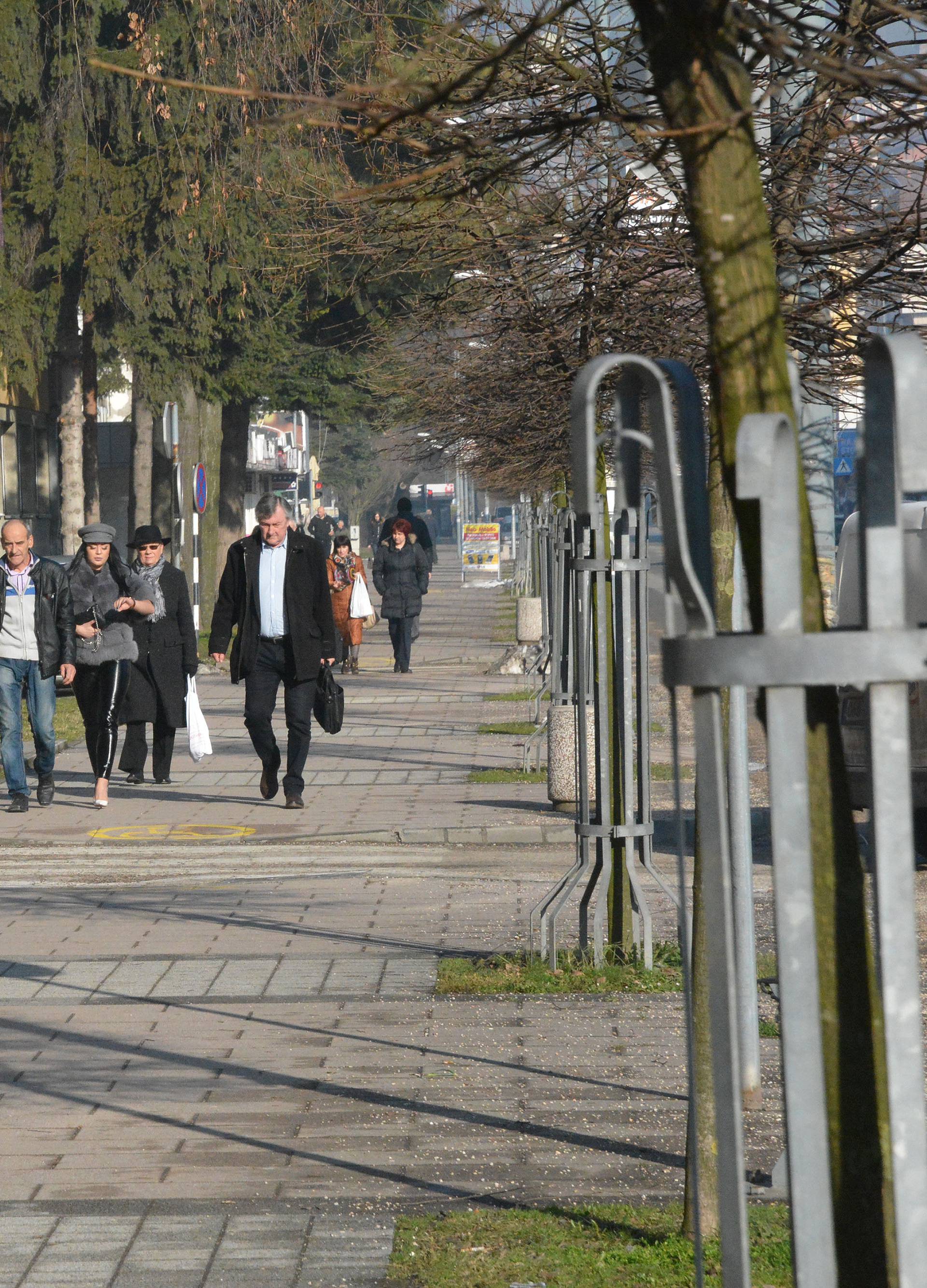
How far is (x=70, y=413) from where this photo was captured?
2416 centimetres

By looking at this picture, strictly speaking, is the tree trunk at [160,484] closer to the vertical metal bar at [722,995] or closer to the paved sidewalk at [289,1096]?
the paved sidewalk at [289,1096]

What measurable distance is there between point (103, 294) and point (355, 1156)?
18.9m

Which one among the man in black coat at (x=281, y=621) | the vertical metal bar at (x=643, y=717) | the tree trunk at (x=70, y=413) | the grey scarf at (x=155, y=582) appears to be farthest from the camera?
the tree trunk at (x=70, y=413)

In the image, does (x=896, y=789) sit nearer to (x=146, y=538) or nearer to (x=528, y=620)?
(x=146, y=538)

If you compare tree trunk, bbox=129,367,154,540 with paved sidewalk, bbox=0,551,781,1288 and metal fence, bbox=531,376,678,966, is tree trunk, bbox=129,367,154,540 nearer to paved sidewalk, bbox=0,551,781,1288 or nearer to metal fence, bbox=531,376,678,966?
paved sidewalk, bbox=0,551,781,1288

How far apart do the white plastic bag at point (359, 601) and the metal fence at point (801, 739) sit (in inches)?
763

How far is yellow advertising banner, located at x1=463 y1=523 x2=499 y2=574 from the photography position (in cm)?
5112

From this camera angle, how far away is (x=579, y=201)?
705cm

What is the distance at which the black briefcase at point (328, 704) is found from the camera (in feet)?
40.0

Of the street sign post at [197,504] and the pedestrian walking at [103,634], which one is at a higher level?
the street sign post at [197,504]

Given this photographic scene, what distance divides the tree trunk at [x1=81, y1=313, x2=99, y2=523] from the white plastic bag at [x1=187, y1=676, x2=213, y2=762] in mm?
11693

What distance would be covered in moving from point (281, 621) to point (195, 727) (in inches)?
78.2

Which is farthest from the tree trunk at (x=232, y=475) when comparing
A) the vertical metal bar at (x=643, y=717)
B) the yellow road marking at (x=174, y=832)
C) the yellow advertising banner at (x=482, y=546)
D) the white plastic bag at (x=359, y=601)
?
the vertical metal bar at (x=643, y=717)

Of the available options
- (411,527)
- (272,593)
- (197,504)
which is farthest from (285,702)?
(411,527)
